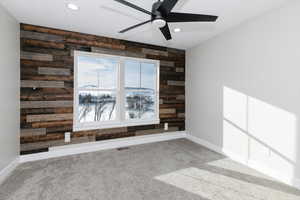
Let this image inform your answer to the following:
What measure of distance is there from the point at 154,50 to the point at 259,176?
3.35 m

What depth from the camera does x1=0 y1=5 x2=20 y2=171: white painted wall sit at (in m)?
2.10

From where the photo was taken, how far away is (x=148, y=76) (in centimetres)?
389

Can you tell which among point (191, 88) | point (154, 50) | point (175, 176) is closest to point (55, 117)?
point (175, 176)

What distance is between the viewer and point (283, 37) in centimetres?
210

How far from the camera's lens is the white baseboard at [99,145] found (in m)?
2.77

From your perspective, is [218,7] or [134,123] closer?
[218,7]

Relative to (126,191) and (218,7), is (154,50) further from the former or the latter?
(126,191)

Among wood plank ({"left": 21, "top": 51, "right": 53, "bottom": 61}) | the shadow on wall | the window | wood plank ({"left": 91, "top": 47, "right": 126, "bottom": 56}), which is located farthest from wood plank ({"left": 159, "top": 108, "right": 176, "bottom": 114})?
wood plank ({"left": 21, "top": 51, "right": 53, "bottom": 61})

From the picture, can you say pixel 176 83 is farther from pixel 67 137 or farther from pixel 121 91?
pixel 67 137

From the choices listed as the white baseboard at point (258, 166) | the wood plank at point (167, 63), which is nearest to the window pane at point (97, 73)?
the wood plank at point (167, 63)

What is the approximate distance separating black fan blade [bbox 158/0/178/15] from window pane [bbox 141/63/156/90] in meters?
2.26

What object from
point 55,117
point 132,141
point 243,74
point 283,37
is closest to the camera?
point 283,37

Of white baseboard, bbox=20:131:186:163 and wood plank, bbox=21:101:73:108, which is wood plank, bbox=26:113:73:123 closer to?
wood plank, bbox=21:101:73:108

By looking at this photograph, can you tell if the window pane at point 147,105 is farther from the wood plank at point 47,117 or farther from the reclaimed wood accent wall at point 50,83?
the wood plank at point 47,117
